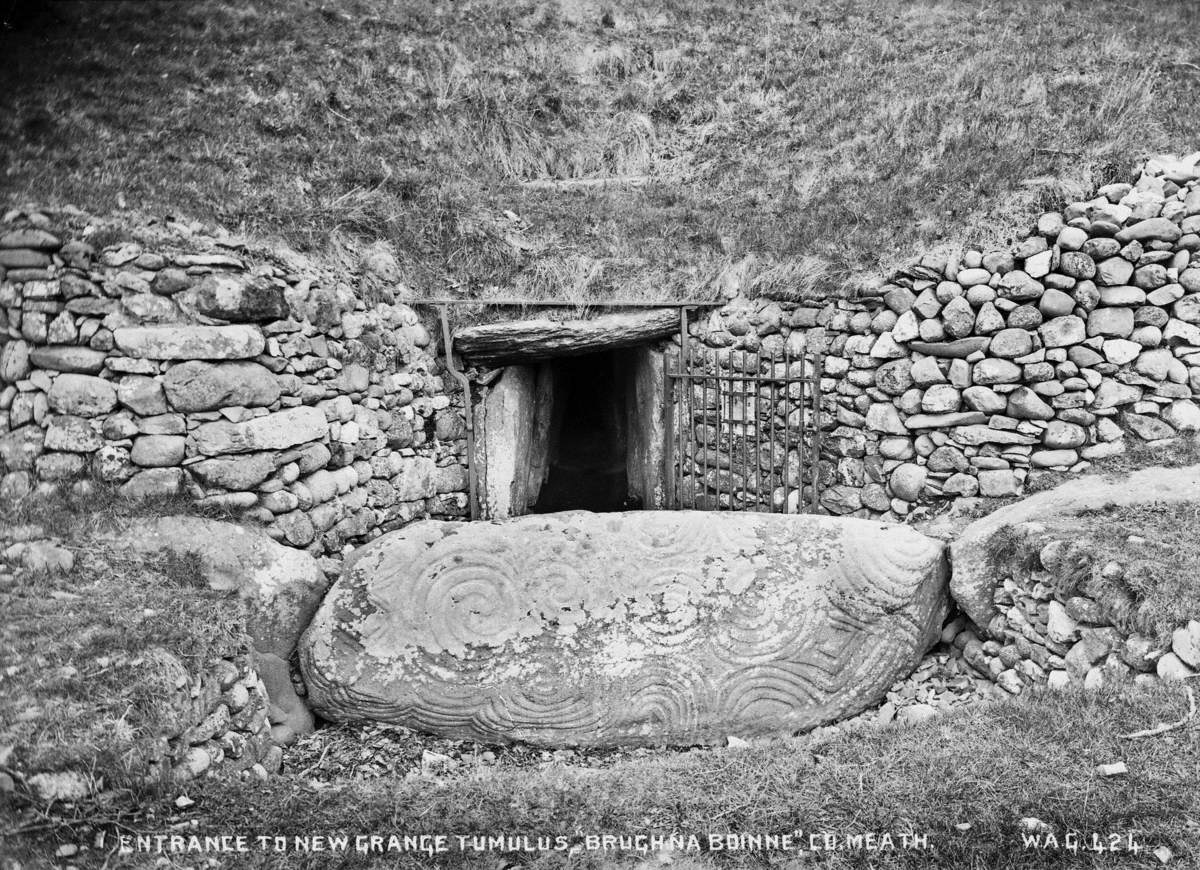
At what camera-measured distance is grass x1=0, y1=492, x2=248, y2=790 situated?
3.18 m

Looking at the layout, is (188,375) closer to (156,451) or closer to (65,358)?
(156,451)

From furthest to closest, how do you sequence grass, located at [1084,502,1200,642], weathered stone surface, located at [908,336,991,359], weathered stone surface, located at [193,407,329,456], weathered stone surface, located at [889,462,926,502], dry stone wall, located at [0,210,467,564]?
weathered stone surface, located at [889,462,926,502] < weathered stone surface, located at [908,336,991,359] < weathered stone surface, located at [193,407,329,456] < dry stone wall, located at [0,210,467,564] < grass, located at [1084,502,1200,642]

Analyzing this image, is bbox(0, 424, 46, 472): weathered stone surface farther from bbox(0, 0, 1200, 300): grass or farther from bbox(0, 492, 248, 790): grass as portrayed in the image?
bbox(0, 0, 1200, 300): grass

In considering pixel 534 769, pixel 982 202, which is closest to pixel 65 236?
pixel 534 769

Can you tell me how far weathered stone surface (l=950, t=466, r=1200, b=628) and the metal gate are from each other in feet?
4.61

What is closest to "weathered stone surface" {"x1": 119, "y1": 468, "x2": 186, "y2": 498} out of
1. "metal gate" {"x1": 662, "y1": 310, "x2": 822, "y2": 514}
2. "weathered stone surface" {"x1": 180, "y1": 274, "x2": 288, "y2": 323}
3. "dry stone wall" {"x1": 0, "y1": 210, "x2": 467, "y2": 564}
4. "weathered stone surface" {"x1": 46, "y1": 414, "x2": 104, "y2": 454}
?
"dry stone wall" {"x1": 0, "y1": 210, "x2": 467, "y2": 564}

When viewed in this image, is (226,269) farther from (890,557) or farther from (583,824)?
(890,557)

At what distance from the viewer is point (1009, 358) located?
573 cm

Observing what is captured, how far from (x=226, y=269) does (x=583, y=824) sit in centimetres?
415

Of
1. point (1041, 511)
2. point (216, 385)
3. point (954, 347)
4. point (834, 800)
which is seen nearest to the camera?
point (834, 800)

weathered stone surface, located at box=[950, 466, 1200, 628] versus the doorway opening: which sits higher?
the doorway opening

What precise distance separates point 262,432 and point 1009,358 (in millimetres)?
5583

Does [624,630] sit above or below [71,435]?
below

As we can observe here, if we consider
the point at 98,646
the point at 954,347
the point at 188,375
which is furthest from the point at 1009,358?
the point at 98,646
